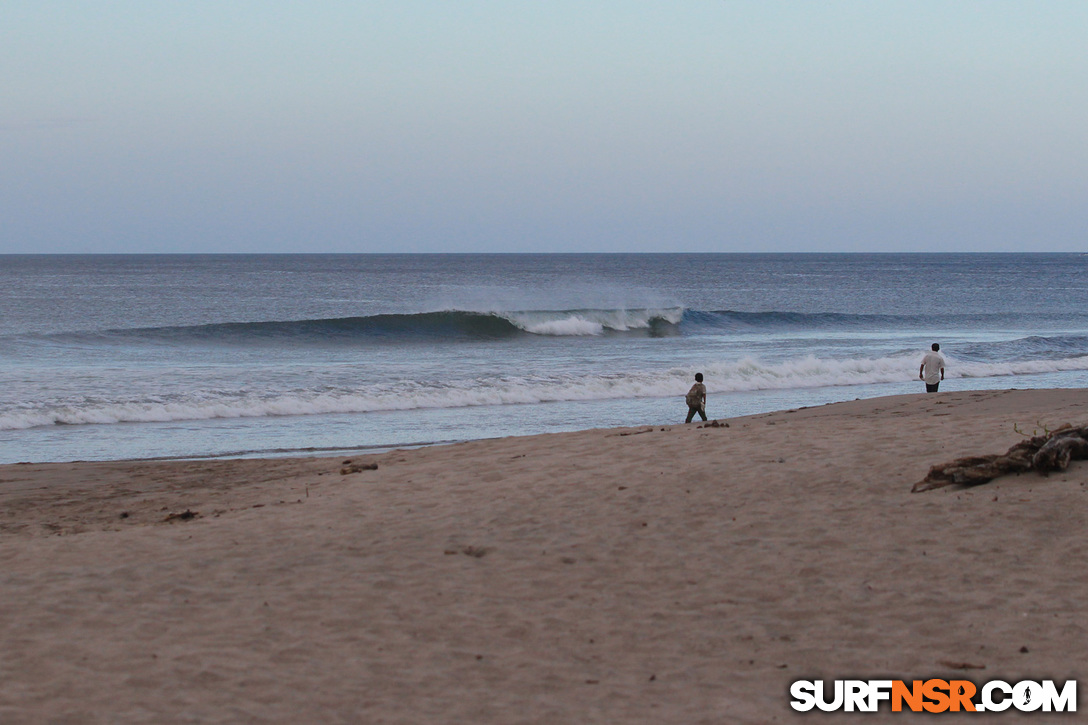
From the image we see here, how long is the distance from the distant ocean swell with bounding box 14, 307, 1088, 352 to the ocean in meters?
0.13

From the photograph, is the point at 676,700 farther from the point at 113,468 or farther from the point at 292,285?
the point at 292,285

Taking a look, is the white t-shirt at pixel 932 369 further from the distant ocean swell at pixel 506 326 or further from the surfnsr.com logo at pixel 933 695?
the distant ocean swell at pixel 506 326

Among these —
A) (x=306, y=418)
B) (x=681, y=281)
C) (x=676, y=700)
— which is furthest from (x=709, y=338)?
(x=681, y=281)

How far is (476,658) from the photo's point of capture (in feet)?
17.6

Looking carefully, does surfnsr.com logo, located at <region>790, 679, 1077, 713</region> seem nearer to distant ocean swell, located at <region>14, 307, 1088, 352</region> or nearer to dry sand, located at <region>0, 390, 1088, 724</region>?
dry sand, located at <region>0, 390, 1088, 724</region>

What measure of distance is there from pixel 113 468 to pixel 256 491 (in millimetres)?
2924

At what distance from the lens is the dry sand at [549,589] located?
4.90 metres

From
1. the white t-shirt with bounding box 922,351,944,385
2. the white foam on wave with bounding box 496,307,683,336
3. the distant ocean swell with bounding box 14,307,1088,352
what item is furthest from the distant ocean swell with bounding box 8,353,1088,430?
the white foam on wave with bounding box 496,307,683,336

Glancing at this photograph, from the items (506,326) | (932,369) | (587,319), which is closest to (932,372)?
(932,369)

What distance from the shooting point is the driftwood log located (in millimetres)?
8242

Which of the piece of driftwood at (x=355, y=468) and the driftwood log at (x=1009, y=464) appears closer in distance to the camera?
the driftwood log at (x=1009, y=464)

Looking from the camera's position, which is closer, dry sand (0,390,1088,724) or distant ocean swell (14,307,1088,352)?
dry sand (0,390,1088,724)

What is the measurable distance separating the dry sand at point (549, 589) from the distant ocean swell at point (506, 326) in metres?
26.0

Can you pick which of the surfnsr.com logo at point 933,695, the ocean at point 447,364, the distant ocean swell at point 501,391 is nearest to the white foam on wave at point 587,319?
the ocean at point 447,364
